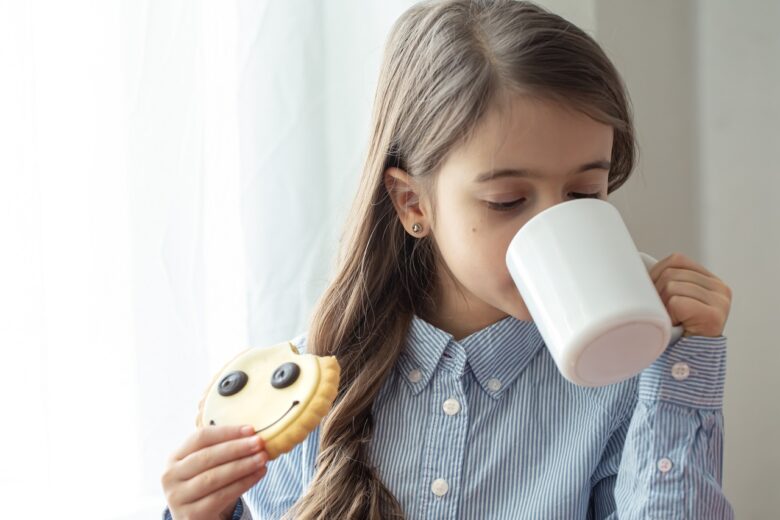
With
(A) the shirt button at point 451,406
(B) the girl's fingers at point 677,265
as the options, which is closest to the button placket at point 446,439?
(A) the shirt button at point 451,406

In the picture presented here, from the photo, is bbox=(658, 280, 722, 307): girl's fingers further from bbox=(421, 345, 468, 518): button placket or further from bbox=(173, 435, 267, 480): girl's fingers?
bbox=(173, 435, 267, 480): girl's fingers

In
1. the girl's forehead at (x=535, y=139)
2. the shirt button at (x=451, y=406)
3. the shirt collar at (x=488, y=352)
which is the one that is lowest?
the shirt button at (x=451, y=406)

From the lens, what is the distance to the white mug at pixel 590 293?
67cm

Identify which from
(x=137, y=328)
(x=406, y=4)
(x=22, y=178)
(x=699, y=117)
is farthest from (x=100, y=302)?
(x=699, y=117)

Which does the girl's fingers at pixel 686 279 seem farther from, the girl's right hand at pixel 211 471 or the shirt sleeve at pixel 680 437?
the girl's right hand at pixel 211 471

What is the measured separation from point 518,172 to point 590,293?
0.53ft

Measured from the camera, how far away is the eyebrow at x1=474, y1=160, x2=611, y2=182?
792mm

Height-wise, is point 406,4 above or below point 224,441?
above

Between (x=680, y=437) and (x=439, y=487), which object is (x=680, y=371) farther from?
(x=439, y=487)

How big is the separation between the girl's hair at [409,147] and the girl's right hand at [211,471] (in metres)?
0.14

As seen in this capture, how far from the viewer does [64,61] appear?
36.1 inches

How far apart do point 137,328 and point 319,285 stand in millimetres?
232

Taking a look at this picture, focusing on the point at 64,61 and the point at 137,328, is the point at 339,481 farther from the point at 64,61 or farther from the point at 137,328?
the point at 64,61

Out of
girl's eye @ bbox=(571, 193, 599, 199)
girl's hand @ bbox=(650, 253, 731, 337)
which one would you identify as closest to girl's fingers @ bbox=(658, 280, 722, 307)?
girl's hand @ bbox=(650, 253, 731, 337)
